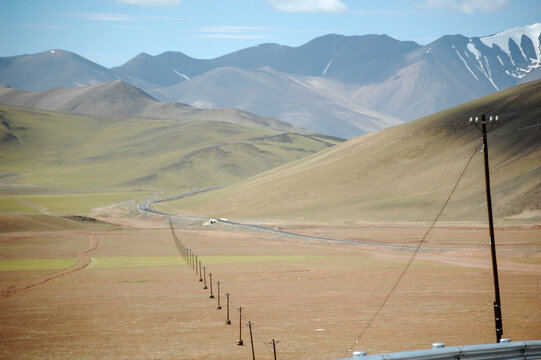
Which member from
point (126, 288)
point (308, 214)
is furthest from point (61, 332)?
point (308, 214)

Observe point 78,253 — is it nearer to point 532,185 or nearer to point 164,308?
point 164,308

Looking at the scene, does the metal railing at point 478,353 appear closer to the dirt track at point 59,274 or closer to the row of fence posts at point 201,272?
the row of fence posts at point 201,272

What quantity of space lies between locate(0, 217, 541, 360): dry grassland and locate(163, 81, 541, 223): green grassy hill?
41480 mm

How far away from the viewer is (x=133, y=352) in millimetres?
24328

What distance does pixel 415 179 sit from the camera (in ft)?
430

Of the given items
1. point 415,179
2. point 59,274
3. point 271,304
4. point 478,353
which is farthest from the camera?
point 415,179

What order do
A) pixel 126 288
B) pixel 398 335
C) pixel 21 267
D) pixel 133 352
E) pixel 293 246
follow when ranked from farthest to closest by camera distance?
pixel 293 246, pixel 21 267, pixel 126 288, pixel 398 335, pixel 133 352

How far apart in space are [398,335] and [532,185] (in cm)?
8416

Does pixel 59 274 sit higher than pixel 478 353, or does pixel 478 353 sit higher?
pixel 478 353

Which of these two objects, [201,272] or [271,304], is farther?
[201,272]

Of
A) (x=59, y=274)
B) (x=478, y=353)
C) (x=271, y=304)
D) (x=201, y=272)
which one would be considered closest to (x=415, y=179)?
(x=201, y=272)

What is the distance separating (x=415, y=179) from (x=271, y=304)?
101 metres

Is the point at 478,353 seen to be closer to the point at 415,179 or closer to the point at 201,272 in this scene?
the point at 201,272

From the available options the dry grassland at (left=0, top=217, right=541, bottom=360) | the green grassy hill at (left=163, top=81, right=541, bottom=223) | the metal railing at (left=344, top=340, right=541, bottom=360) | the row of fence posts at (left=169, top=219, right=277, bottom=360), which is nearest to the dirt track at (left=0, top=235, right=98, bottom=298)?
the dry grassland at (left=0, top=217, right=541, bottom=360)
